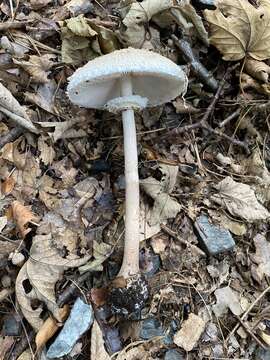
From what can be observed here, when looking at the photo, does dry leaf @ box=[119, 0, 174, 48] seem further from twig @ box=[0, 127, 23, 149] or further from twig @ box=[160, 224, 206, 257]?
twig @ box=[160, 224, 206, 257]

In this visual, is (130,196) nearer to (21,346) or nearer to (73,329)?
(73,329)

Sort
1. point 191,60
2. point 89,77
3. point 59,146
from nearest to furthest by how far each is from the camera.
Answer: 1. point 89,77
2. point 59,146
3. point 191,60

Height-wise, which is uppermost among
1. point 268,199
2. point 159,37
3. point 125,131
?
point 159,37

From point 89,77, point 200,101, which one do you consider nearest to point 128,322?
point 89,77

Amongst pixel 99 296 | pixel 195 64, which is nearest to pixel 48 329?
pixel 99 296

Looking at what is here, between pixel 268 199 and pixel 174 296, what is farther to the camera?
pixel 268 199

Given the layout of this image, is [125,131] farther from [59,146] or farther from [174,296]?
[174,296]
